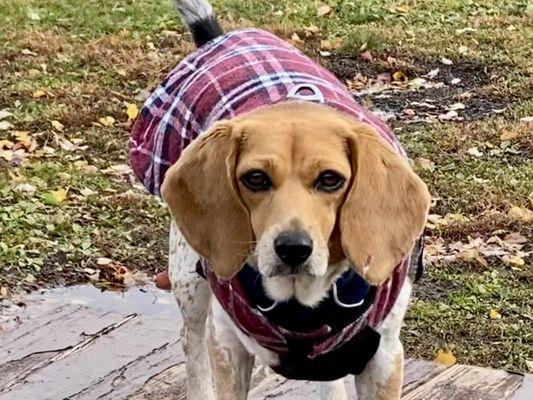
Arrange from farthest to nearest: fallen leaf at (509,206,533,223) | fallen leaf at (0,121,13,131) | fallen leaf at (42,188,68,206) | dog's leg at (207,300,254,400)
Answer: fallen leaf at (0,121,13,131)
fallen leaf at (42,188,68,206)
fallen leaf at (509,206,533,223)
dog's leg at (207,300,254,400)

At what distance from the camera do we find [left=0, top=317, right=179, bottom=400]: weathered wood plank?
13.7ft

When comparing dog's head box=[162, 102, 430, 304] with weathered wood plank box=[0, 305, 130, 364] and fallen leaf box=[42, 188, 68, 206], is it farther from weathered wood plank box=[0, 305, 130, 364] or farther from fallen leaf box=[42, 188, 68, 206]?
fallen leaf box=[42, 188, 68, 206]

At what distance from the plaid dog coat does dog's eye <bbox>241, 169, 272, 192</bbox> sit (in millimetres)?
358

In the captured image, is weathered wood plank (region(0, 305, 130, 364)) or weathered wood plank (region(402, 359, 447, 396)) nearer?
weathered wood plank (region(402, 359, 447, 396))

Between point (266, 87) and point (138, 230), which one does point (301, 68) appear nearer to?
point (266, 87)

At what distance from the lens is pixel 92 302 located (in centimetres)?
504

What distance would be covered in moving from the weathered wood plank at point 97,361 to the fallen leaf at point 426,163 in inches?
86.5

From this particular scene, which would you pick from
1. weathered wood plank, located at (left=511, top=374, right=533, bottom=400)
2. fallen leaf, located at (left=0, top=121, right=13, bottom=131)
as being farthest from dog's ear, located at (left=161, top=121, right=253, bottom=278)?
fallen leaf, located at (left=0, top=121, right=13, bottom=131)

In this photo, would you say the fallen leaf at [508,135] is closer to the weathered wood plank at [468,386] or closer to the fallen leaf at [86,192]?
the fallen leaf at [86,192]

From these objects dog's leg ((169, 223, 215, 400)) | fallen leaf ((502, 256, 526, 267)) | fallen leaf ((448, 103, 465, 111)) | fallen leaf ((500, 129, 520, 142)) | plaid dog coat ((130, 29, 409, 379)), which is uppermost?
plaid dog coat ((130, 29, 409, 379))

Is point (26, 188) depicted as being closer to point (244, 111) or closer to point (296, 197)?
point (244, 111)

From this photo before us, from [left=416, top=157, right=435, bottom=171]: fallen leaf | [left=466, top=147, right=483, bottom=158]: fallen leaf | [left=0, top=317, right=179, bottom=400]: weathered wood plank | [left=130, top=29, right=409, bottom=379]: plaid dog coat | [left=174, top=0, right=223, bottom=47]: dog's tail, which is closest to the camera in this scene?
[left=130, top=29, right=409, bottom=379]: plaid dog coat

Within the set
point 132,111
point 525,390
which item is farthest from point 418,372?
point 132,111

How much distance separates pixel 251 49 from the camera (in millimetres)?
3828
